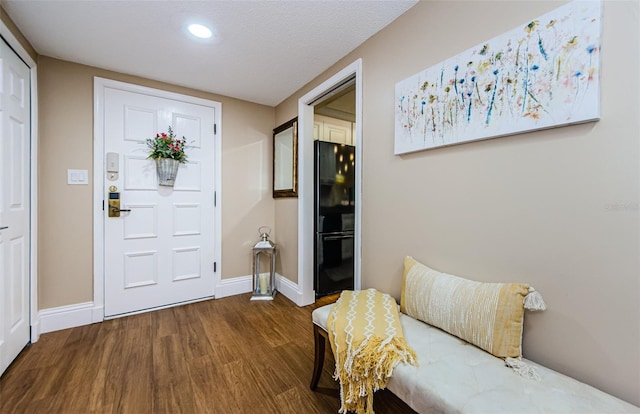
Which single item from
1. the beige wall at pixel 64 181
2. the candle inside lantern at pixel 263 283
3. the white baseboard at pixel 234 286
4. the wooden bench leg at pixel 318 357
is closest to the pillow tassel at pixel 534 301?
the wooden bench leg at pixel 318 357

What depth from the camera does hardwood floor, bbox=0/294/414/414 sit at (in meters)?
1.45

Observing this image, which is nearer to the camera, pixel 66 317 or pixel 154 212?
pixel 66 317

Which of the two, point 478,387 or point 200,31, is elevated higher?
point 200,31

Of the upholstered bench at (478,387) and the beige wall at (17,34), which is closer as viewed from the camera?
the upholstered bench at (478,387)

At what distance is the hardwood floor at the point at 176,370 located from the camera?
1.45 meters

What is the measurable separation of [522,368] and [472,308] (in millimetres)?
253

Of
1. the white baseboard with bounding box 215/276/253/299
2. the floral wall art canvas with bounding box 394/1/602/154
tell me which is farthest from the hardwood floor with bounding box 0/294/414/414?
the floral wall art canvas with bounding box 394/1/602/154

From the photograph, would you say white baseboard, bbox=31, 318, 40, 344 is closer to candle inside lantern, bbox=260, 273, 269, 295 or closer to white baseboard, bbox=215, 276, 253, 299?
white baseboard, bbox=215, 276, 253, 299

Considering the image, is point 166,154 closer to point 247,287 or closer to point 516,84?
point 247,287

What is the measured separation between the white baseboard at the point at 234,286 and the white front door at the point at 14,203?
4.82 ft

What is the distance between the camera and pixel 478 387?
94cm

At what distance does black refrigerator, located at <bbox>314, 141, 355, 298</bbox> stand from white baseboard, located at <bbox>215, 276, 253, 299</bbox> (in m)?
0.86

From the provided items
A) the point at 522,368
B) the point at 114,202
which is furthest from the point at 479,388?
the point at 114,202

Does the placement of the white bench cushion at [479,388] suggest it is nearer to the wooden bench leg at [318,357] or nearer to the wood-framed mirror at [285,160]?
the wooden bench leg at [318,357]
